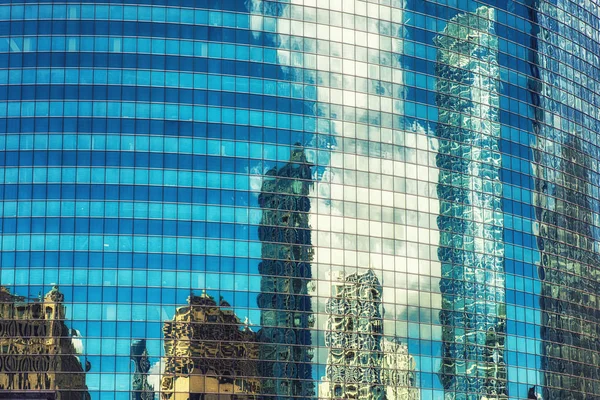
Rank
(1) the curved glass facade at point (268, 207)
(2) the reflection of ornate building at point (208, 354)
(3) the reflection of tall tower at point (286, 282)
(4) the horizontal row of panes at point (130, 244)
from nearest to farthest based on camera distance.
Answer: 1. (2) the reflection of ornate building at point (208, 354)
2. (1) the curved glass facade at point (268, 207)
3. (4) the horizontal row of panes at point (130, 244)
4. (3) the reflection of tall tower at point (286, 282)

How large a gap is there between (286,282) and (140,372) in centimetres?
1458

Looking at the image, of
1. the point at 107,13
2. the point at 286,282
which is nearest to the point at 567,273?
the point at 286,282

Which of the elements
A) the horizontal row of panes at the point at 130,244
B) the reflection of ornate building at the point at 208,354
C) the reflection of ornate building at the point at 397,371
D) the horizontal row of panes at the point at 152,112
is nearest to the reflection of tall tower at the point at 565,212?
the reflection of ornate building at the point at 397,371

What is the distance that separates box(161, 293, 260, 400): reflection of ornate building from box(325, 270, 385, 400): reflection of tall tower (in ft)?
23.9

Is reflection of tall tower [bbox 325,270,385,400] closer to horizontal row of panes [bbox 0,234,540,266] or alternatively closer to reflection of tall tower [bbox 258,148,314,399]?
reflection of tall tower [bbox 258,148,314,399]

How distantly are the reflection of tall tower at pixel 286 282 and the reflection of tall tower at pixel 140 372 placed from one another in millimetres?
9510

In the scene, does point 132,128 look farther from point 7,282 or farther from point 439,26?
point 439,26

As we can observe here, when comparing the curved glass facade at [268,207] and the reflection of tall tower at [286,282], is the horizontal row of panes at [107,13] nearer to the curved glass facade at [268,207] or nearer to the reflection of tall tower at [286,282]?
the curved glass facade at [268,207]

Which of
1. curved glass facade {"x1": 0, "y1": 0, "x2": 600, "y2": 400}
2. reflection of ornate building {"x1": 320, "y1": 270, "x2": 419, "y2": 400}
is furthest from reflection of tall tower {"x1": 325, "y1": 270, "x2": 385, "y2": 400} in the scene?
curved glass facade {"x1": 0, "y1": 0, "x2": 600, "y2": 400}

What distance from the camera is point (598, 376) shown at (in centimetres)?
12406

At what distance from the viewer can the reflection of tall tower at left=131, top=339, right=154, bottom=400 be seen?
96.1m

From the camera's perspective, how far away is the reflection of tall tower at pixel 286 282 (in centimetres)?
10044

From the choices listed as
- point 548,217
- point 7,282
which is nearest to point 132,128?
point 7,282

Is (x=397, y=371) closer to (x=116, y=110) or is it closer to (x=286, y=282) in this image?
(x=286, y=282)
